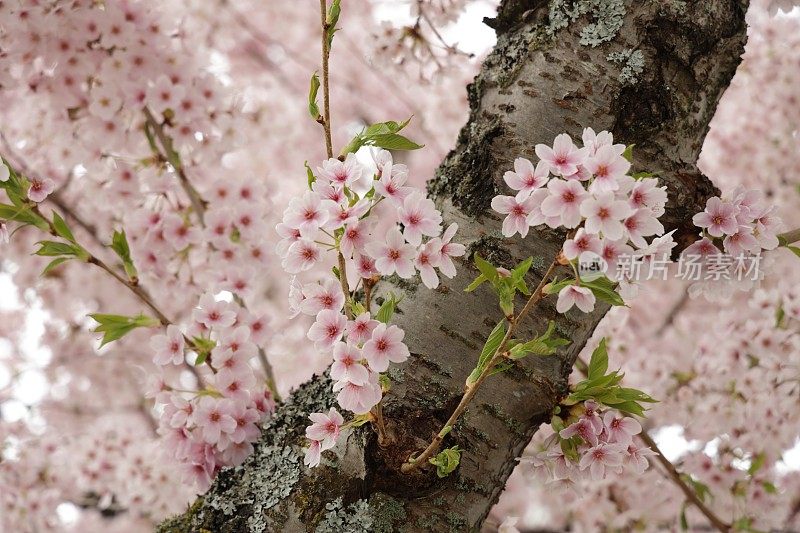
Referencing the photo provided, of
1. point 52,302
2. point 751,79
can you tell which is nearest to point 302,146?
point 52,302

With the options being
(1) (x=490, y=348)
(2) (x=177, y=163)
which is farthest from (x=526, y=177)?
(2) (x=177, y=163)

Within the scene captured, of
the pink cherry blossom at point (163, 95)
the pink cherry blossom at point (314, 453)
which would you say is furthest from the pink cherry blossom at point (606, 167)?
the pink cherry blossom at point (163, 95)

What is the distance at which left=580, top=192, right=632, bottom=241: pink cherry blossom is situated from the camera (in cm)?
93

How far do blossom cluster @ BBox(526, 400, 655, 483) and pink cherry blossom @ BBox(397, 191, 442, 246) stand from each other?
46 cm

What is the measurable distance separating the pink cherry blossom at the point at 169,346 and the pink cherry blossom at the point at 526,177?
0.83 metres

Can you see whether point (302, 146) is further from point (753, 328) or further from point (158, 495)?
point (753, 328)

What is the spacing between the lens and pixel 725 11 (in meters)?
1.44

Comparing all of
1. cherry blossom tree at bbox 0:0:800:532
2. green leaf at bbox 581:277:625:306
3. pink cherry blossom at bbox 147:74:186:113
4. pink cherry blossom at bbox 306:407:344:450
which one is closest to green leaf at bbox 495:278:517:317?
cherry blossom tree at bbox 0:0:800:532

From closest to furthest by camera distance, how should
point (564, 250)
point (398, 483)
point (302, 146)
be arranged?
point (564, 250), point (398, 483), point (302, 146)

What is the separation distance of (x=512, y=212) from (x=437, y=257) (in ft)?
0.45

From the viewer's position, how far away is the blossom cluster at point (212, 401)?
1.45m

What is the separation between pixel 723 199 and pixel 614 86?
310mm

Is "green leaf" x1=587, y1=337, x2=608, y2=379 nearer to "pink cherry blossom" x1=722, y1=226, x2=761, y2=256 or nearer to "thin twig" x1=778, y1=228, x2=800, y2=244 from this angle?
"pink cherry blossom" x1=722, y1=226, x2=761, y2=256

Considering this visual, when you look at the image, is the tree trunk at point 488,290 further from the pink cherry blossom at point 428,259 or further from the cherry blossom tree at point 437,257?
the pink cherry blossom at point 428,259
